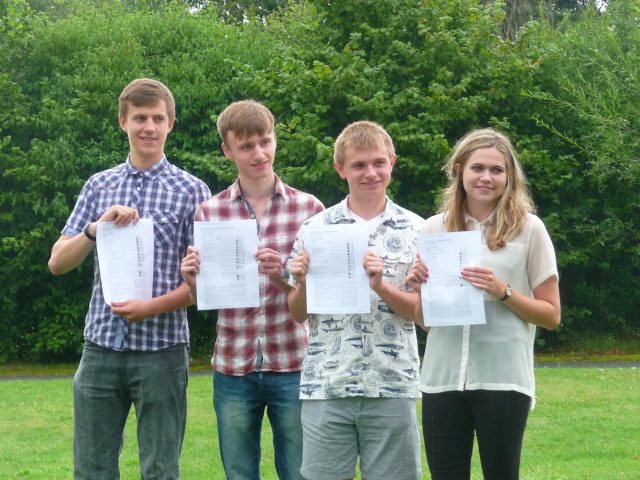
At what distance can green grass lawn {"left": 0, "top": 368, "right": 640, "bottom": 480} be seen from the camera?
7590 mm

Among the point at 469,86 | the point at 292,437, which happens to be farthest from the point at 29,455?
the point at 469,86

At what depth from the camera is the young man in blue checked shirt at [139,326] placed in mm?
4551

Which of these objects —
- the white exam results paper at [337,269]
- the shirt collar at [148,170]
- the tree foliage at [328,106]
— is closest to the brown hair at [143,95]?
the shirt collar at [148,170]

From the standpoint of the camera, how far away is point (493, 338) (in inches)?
167

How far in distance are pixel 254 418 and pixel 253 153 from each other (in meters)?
1.24

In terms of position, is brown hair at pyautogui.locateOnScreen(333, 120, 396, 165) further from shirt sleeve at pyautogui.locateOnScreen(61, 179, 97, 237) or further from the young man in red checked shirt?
shirt sleeve at pyautogui.locateOnScreen(61, 179, 97, 237)

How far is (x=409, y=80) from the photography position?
1525 cm

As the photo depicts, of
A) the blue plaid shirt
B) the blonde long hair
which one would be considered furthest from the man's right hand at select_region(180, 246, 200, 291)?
the blonde long hair

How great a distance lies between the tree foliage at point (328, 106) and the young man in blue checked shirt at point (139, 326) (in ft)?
30.8

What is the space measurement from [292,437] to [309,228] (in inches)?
38.7

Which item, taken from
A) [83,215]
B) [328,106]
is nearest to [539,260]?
[83,215]

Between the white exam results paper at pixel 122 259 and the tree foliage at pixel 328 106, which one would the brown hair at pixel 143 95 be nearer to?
the white exam results paper at pixel 122 259

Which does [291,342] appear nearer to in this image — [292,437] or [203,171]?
[292,437]

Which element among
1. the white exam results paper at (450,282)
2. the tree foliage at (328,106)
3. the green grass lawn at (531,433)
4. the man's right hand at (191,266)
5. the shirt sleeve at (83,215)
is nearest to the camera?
the white exam results paper at (450,282)
